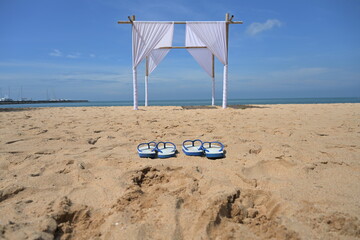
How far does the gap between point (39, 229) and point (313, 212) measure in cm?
161

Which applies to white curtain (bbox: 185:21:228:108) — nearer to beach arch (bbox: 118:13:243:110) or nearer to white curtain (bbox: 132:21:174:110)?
beach arch (bbox: 118:13:243:110)

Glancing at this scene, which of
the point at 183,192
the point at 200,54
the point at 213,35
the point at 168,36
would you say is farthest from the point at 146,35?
the point at 183,192

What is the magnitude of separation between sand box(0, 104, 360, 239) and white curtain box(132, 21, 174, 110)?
22.4ft

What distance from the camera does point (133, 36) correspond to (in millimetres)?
8969

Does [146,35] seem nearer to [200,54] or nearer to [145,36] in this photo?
[145,36]

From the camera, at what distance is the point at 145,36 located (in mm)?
9008

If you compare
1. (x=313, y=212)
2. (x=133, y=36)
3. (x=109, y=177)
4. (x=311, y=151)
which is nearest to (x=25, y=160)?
(x=109, y=177)

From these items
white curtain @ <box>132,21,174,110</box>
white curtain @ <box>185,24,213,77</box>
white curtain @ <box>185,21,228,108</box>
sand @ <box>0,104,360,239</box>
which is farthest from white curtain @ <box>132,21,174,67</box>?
sand @ <box>0,104,360,239</box>

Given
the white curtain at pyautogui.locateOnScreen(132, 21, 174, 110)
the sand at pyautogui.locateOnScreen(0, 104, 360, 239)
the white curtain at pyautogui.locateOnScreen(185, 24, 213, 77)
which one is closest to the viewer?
the sand at pyautogui.locateOnScreen(0, 104, 360, 239)

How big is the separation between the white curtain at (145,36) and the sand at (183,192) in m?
6.84

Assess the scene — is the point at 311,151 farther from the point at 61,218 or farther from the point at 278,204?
the point at 61,218

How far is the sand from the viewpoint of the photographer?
1.27m

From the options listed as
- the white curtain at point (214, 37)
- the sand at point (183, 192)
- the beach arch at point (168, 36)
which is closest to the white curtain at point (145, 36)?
the beach arch at point (168, 36)

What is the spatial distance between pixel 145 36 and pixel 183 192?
8437 mm
